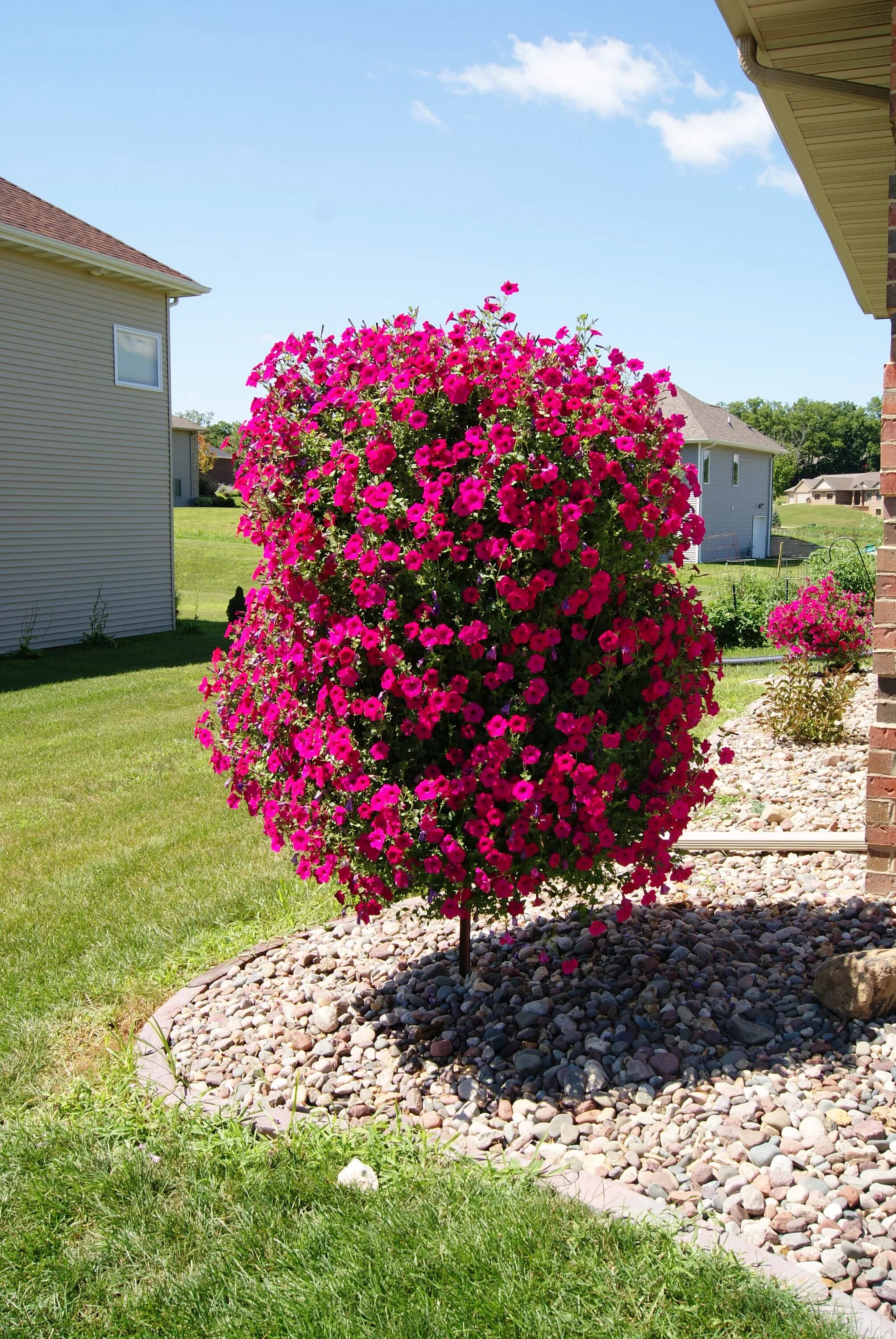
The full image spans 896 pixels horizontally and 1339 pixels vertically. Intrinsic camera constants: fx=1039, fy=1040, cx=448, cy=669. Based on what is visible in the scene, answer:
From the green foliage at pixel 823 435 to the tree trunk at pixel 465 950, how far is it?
336 feet

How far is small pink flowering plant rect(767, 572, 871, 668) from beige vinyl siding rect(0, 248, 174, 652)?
32.5ft

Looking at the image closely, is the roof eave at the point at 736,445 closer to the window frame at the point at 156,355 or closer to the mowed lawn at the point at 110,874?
the window frame at the point at 156,355

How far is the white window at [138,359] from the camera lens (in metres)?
15.2

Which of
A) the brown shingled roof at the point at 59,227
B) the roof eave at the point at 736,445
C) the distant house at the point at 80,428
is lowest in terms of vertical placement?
the distant house at the point at 80,428

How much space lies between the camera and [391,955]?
376 cm

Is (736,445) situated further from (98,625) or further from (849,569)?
(98,625)

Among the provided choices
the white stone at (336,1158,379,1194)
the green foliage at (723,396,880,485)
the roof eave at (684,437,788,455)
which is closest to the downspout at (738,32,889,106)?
the white stone at (336,1158,379,1194)

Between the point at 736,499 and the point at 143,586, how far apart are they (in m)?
25.0

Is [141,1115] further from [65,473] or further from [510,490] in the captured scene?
[65,473]

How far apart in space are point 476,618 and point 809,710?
4733mm

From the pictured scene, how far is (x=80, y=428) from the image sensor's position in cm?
1452

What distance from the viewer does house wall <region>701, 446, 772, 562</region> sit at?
33.7 metres

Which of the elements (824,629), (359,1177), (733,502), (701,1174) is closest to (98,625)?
(824,629)

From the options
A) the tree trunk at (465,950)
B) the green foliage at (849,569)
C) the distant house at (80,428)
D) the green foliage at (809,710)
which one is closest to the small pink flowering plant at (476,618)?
the tree trunk at (465,950)
